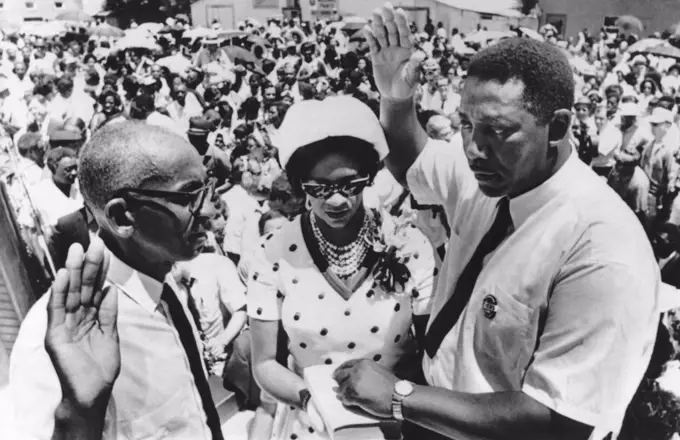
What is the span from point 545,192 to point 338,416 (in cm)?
62

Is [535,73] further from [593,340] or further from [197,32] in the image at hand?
[197,32]

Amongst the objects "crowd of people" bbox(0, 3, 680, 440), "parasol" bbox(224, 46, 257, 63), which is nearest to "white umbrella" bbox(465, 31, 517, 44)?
"crowd of people" bbox(0, 3, 680, 440)

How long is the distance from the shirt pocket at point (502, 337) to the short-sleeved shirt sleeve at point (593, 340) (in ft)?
0.23

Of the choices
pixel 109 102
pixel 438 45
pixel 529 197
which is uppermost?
pixel 438 45

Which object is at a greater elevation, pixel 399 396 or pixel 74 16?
pixel 74 16

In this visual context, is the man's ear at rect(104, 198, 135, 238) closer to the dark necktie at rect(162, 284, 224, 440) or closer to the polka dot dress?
the dark necktie at rect(162, 284, 224, 440)

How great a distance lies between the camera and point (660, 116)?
3539 mm

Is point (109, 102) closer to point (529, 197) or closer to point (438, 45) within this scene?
point (438, 45)

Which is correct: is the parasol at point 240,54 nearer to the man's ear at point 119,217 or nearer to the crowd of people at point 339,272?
the crowd of people at point 339,272

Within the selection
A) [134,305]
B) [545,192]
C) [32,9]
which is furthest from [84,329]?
[32,9]

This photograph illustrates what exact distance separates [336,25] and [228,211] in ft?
4.18

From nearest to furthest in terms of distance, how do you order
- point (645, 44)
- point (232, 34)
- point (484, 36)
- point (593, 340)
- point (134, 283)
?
point (593, 340) → point (134, 283) → point (484, 36) → point (645, 44) → point (232, 34)

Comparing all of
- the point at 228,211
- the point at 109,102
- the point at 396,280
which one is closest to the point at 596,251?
the point at 396,280

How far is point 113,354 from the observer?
3.14 ft
